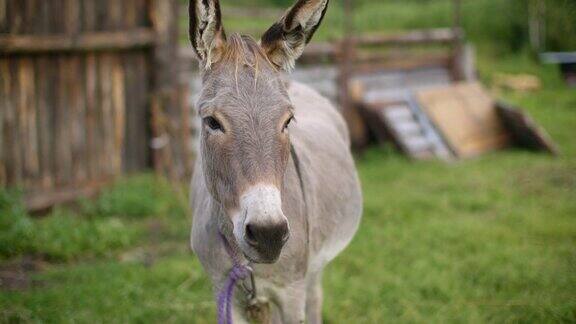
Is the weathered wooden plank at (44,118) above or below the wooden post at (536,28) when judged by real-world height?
below

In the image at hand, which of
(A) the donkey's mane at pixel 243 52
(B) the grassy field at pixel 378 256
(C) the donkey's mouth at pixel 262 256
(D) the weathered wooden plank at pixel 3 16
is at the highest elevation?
(D) the weathered wooden plank at pixel 3 16

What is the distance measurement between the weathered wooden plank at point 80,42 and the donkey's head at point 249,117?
4.08 m

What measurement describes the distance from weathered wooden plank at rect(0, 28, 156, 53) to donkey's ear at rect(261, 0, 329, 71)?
419 centimetres

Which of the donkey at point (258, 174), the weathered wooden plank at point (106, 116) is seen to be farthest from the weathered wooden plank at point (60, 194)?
the donkey at point (258, 174)

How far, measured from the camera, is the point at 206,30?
2.65 meters

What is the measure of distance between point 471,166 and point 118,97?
15.7 ft

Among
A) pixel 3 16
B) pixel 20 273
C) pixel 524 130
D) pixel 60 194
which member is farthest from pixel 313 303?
pixel 524 130

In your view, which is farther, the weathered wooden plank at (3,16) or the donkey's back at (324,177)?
the weathered wooden plank at (3,16)

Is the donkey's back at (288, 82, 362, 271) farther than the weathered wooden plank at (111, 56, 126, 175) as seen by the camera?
No

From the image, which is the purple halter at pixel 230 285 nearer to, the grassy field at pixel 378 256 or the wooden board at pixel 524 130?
the grassy field at pixel 378 256

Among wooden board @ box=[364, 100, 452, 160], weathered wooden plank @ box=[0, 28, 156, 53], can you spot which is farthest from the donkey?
wooden board @ box=[364, 100, 452, 160]

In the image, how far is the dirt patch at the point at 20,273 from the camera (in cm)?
496

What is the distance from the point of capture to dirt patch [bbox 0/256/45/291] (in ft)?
16.3

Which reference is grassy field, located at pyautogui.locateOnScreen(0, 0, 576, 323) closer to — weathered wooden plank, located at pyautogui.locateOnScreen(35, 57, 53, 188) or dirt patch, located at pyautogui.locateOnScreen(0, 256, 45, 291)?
dirt patch, located at pyautogui.locateOnScreen(0, 256, 45, 291)
